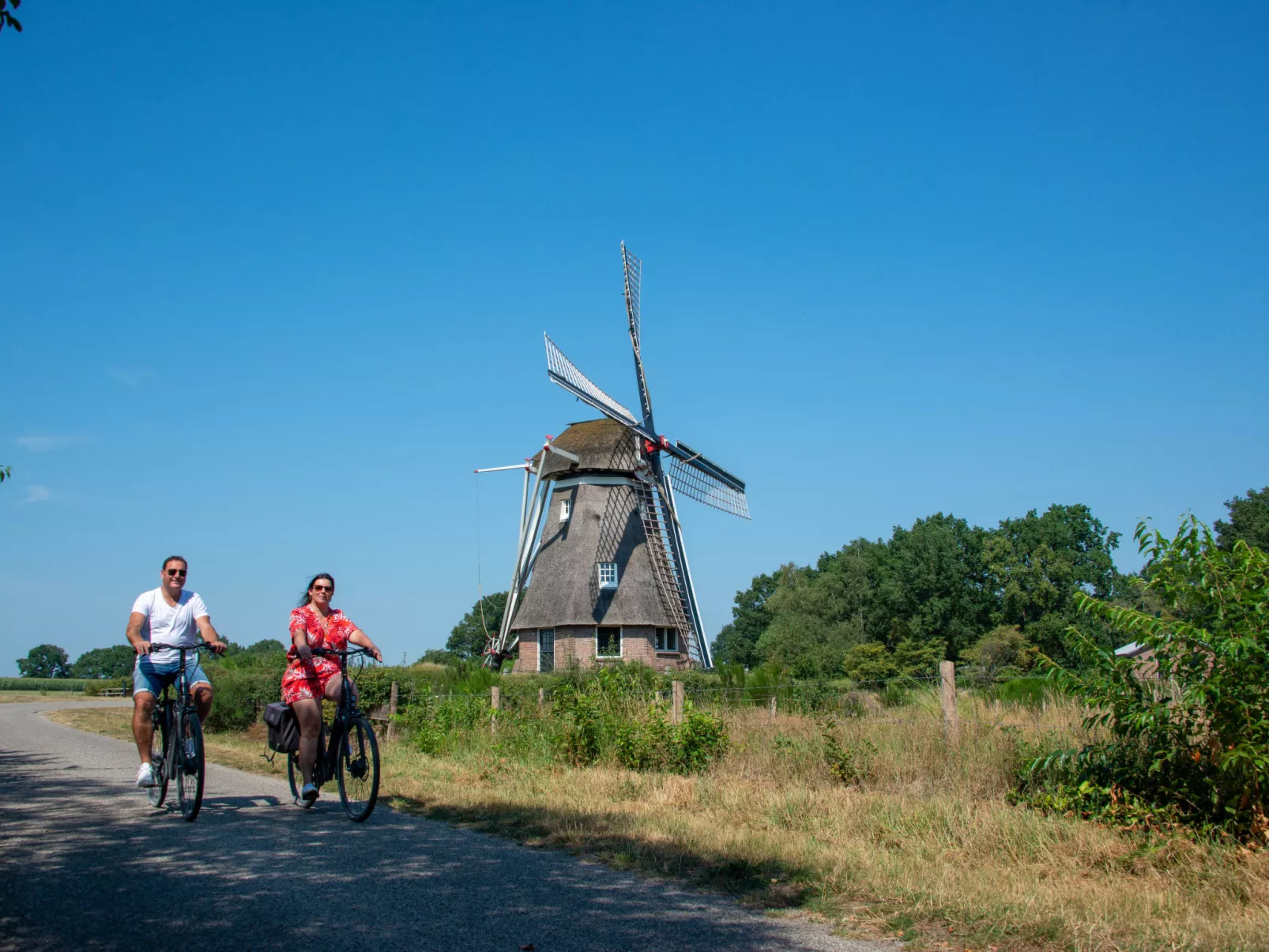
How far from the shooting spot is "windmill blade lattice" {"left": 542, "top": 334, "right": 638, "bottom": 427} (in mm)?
35656

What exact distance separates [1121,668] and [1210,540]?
125cm

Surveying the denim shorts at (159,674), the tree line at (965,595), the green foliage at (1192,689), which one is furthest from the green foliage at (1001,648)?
the denim shorts at (159,674)

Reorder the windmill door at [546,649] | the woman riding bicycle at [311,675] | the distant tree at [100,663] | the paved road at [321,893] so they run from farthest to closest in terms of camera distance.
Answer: the distant tree at [100,663] → the windmill door at [546,649] → the woman riding bicycle at [311,675] → the paved road at [321,893]

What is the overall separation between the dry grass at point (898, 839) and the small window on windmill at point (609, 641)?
21880mm

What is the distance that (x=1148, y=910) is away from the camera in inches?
212

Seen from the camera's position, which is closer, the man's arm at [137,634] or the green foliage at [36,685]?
the man's arm at [137,634]

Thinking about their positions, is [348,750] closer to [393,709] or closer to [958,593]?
[393,709]

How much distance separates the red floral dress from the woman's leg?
0.21ft

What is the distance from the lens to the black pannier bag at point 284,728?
7.80 m

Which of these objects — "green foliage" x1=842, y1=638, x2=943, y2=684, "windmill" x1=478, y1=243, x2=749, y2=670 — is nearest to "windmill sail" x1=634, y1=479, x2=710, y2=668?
"windmill" x1=478, y1=243, x2=749, y2=670

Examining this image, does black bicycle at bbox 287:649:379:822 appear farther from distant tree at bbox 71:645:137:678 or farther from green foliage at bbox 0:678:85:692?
distant tree at bbox 71:645:137:678

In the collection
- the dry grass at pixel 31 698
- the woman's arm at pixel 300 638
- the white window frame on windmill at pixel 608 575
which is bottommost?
the dry grass at pixel 31 698

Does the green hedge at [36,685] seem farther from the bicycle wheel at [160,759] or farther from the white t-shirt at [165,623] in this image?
the white t-shirt at [165,623]

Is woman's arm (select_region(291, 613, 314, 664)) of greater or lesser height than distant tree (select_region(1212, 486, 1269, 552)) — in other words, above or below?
below
